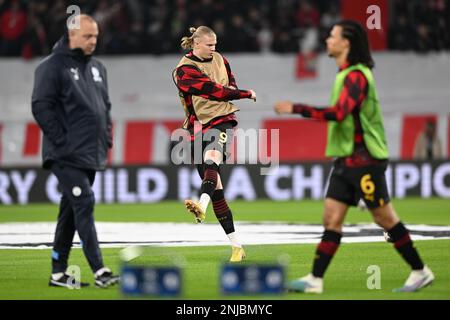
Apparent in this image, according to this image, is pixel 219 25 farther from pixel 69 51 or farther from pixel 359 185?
pixel 359 185

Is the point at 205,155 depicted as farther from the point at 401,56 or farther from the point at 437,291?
the point at 401,56

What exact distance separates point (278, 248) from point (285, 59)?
15.9m

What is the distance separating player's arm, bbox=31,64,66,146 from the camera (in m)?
10.0

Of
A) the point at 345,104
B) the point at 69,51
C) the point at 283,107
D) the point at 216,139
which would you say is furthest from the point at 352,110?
the point at 216,139

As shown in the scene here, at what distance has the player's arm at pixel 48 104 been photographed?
32.9ft

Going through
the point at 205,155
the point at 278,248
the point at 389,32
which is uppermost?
the point at 389,32

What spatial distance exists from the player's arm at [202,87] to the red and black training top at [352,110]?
2.90 m

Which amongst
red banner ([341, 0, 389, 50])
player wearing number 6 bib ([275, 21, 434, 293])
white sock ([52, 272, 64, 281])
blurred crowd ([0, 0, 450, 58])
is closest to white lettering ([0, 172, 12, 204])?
blurred crowd ([0, 0, 450, 58])

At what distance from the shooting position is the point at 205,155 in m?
13.1

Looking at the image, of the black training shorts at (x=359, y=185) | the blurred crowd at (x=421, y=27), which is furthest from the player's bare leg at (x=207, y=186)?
the blurred crowd at (x=421, y=27)

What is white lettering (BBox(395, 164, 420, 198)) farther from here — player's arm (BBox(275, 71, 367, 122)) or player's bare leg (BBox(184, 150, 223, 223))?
player's arm (BBox(275, 71, 367, 122))

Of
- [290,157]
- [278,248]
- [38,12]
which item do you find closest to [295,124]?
[290,157]

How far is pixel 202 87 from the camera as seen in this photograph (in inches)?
503

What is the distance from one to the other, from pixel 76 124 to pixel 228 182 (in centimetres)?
1551
